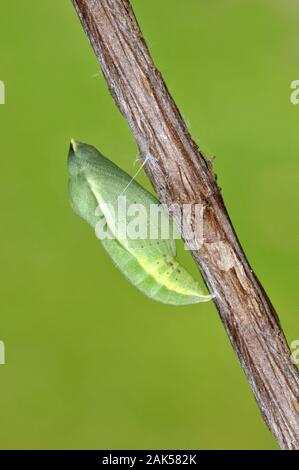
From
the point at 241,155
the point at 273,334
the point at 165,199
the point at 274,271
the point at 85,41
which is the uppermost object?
the point at 85,41

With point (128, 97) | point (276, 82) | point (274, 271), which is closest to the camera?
point (128, 97)

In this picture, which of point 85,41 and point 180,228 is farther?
point 85,41

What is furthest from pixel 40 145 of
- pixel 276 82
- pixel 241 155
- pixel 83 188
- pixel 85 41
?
pixel 83 188

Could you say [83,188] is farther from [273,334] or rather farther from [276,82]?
[276,82]
